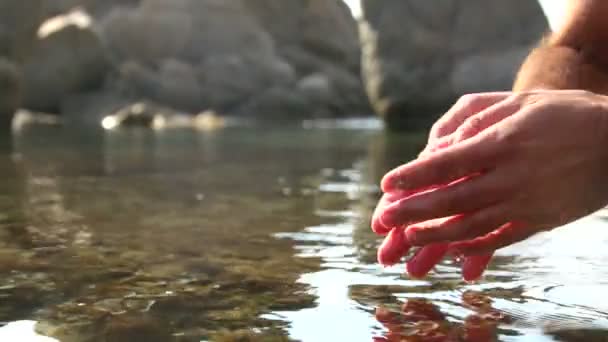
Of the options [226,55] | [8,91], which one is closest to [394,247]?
[8,91]

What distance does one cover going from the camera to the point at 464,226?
96 centimetres

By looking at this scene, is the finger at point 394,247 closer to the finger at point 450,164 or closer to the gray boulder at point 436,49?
the finger at point 450,164

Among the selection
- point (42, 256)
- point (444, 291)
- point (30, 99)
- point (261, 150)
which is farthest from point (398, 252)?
point (30, 99)

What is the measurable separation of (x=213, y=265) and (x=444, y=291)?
47 centimetres

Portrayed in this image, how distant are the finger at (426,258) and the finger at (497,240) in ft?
0.07

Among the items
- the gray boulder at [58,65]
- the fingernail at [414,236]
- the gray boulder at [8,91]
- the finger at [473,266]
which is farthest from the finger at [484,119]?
the gray boulder at [58,65]

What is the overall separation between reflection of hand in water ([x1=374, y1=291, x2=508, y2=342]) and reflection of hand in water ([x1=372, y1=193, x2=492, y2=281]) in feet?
0.25

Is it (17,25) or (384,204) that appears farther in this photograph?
(17,25)

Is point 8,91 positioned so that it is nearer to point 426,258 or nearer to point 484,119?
point 426,258

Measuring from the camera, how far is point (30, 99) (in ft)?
55.7

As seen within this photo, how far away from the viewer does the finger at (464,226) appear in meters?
0.94

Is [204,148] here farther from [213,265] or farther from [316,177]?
[213,265]

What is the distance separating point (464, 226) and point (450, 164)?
0.24 ft

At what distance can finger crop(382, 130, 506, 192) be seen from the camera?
3.02ft
